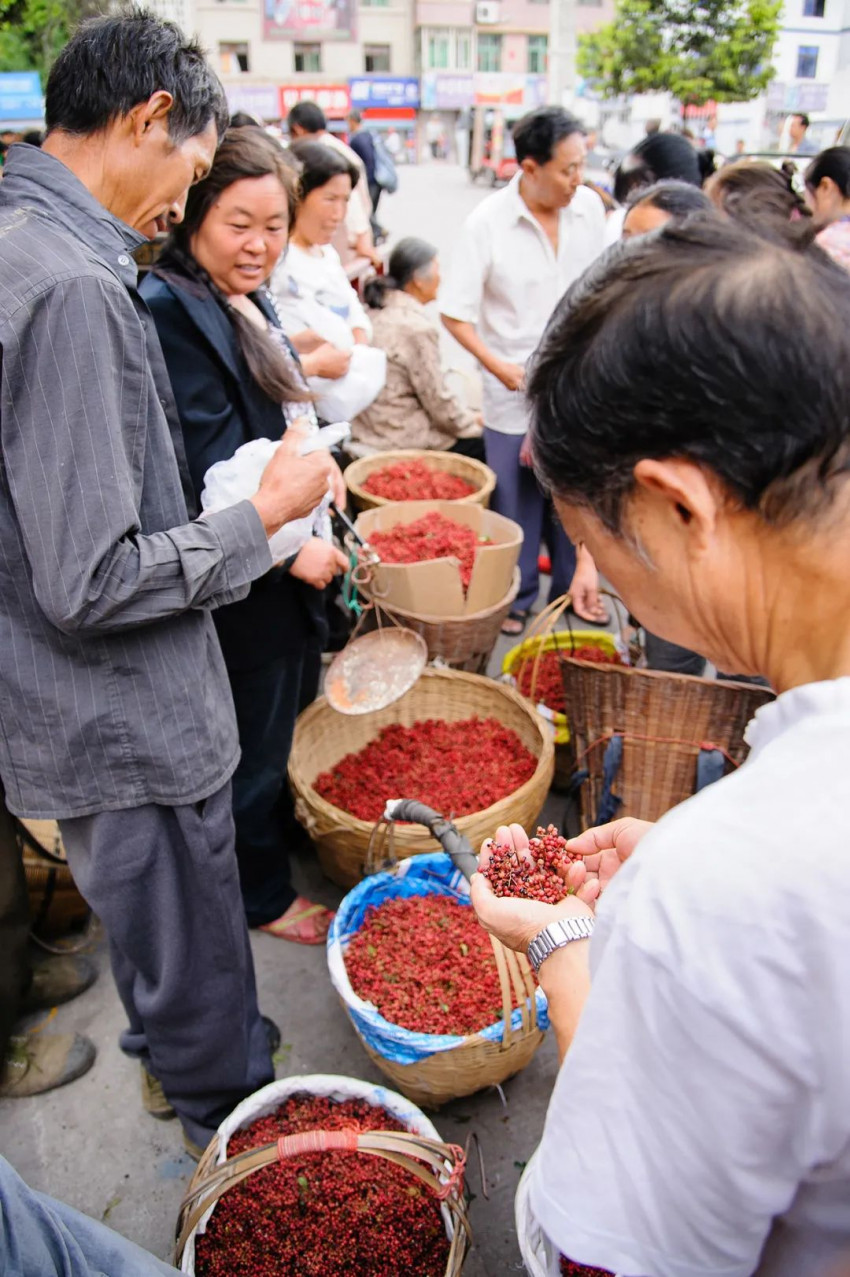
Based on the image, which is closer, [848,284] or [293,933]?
[848,284]

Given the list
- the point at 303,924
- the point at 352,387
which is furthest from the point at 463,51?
the point at 303,924

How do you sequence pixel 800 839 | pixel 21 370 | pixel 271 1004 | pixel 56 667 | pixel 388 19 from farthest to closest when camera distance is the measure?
pixel 388 19
pixel 271 1004
pixel 56 667
pixel 21 370
pixel 800 839

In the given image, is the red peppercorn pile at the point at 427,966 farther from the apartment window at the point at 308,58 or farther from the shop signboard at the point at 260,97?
the apartment window at the point at 308,58

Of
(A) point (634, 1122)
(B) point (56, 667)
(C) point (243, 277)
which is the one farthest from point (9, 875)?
(A) point (634, 1122)

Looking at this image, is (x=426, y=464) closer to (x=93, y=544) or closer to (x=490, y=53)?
(x=93, y=544)

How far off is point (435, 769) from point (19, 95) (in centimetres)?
1598

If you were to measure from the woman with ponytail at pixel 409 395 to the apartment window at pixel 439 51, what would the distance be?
→ 40.5 meters

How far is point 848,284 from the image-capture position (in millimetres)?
726

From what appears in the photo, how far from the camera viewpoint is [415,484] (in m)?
4.02

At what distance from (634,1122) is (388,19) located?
4504 cm

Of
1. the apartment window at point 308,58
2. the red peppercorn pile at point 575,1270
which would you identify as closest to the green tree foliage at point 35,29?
the red peppercorn pile at point 575,1270

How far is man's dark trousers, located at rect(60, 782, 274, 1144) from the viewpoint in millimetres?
1680

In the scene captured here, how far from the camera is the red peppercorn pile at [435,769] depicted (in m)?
2.64

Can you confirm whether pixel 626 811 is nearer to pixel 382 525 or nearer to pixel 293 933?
pixel 293 933
